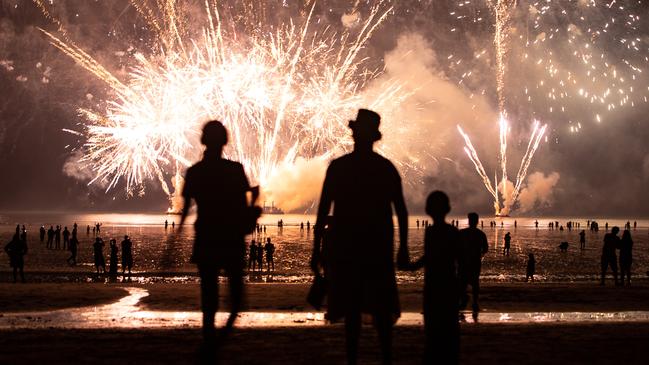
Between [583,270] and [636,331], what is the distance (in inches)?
1023

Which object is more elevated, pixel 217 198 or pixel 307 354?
pixel 217 198

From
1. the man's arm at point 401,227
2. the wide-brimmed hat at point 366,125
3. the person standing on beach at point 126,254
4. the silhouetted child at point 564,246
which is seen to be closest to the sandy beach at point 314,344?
the man's arm at point 401,227

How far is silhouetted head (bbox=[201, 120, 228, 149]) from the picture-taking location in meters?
6.95

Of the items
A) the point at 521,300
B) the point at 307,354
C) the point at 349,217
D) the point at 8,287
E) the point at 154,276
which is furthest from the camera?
the point at 154,276

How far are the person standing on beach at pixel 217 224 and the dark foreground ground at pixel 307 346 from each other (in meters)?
0.68

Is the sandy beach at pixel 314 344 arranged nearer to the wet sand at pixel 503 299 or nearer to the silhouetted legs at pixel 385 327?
the silhouetted legs at pixel 385 327

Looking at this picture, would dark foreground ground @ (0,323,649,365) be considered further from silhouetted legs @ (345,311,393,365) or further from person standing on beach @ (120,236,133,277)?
person standing on beach @ (120,236,133,277)

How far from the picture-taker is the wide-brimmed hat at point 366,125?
6.34m

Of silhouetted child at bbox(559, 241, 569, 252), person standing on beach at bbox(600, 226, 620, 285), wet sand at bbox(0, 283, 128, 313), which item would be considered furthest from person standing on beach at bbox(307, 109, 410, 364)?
silhouetted child at bbox(559, 241, 569, 252)

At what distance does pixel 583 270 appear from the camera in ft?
113

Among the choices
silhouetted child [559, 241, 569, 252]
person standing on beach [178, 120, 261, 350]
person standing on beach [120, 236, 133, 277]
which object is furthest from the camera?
silhouetted child [559, 241, 569, 252]

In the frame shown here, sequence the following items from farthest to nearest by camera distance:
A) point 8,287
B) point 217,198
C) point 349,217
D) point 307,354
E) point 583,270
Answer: point 583,270
point 8,287
point 307,354
point 217,198
point 349,217

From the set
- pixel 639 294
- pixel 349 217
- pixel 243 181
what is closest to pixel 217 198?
pixel 243 181

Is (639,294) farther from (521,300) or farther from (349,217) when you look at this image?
(349,217)
